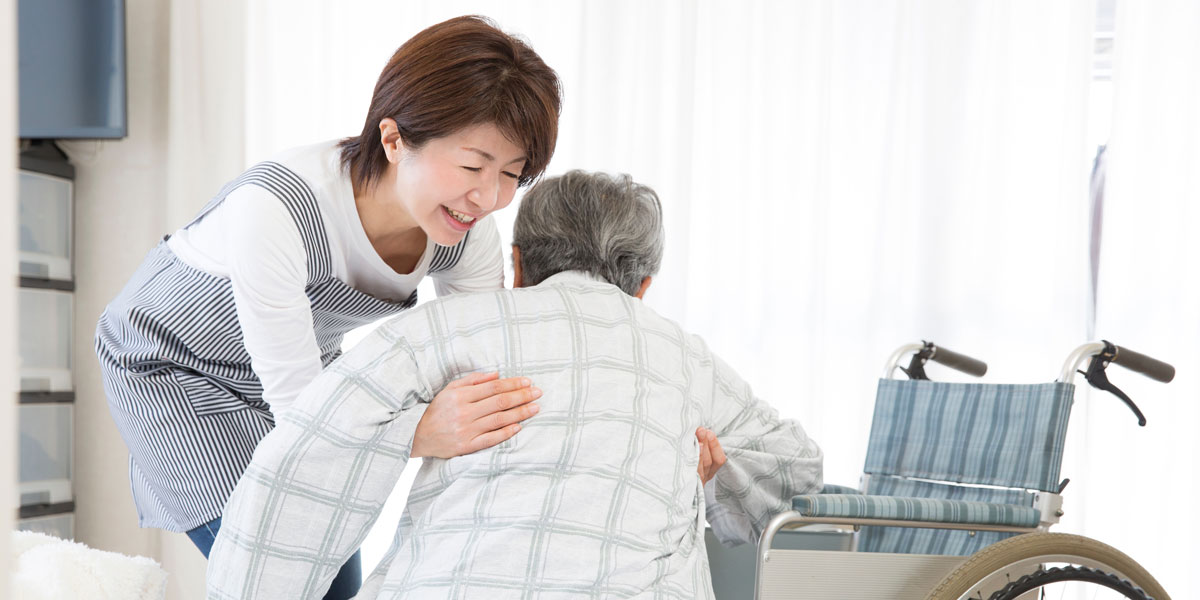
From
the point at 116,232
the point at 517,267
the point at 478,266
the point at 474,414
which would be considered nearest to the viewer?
the point at 474,414

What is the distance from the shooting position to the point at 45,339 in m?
2.92

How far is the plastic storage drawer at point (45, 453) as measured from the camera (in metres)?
2.84

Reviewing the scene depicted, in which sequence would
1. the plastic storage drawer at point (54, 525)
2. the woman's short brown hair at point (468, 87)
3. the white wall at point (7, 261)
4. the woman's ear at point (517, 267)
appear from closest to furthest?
the white wall at point (7, 261), the woman's short brown hair at point (468, 87), the woman's ear at point (517, 267), the plastic storage drawer at point (54, 525)

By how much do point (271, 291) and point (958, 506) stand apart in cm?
107

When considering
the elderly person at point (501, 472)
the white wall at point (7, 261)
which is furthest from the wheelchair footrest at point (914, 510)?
the white wall at point (7, 261)

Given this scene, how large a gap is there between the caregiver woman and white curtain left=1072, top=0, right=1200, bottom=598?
5.96ft

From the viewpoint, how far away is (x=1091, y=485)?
8.10 feet

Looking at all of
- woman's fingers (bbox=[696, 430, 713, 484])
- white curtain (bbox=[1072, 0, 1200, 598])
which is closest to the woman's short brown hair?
woman's fingers (bbox=[696, 430, 713, 484])

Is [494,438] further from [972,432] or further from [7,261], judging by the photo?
[972,432]

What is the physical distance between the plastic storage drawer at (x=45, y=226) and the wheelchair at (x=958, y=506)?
2525 mm

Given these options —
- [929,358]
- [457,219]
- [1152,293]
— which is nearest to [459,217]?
[457,219]

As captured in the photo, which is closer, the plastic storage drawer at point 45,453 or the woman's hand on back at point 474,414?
the woman's hand on back at point 474,414

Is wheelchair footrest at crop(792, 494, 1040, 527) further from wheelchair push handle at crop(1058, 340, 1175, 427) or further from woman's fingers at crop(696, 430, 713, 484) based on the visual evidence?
wheelchair push handle at crop(1058, 340, 1175, 427)

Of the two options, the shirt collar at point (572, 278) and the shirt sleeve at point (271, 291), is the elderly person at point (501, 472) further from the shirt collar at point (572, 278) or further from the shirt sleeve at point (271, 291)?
the shirt sleeve at point (271, 291)
